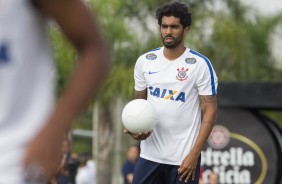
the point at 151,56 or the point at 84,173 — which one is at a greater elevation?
the point at 151,56

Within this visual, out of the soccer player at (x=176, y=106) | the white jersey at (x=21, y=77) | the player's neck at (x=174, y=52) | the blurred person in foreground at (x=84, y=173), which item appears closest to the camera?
the white jersey at (x=21, y=77)

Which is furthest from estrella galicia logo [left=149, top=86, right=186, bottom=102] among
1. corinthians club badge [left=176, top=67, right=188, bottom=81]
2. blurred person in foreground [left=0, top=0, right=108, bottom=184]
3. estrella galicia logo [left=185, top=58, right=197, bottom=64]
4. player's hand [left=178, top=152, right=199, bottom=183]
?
blurred person in foreground [left=0, top=0, right=108, bottom=184]

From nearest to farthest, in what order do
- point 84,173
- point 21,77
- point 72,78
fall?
1. point 72,78
2. point 21,77
3. point 84,173

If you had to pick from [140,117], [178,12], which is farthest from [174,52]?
[140,117]

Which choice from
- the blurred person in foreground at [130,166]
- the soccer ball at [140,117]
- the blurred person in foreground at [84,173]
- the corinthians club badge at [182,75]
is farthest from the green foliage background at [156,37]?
the soccer ball at [140,117]

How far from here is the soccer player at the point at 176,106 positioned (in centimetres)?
842

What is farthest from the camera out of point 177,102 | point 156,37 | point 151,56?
point 156,37

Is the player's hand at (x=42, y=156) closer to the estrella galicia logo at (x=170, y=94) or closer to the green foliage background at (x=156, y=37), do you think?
the estrella galicia logo at (x=170, y=94)

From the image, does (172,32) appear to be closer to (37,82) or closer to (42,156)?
(37,82)

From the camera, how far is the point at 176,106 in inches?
332

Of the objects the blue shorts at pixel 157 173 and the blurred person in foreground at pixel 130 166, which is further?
the blurred person in foreground at pixel 130 166

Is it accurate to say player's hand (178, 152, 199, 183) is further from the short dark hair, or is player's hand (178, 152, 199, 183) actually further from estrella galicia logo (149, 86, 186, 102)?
the short dark hair

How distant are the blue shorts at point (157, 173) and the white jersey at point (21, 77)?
506 centimetres

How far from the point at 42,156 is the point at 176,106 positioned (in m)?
5.27
